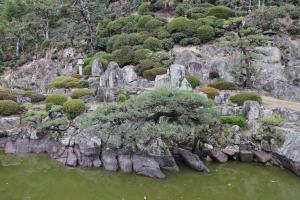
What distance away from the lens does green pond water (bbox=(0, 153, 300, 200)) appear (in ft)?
41.2

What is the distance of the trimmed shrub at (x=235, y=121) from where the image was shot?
17.5 meters

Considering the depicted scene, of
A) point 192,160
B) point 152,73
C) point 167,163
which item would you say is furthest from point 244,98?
point 152,73

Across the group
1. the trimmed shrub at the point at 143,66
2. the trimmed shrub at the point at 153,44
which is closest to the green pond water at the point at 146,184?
the trimmed shrub at the point at 143,66

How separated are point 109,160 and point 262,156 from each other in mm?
6738

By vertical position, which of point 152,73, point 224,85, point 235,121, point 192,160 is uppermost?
point 152,73

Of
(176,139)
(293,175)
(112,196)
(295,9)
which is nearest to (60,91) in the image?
(176,139)

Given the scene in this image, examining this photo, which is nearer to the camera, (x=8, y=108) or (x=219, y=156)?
(x=219, y=156)

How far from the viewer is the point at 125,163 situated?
587 inches

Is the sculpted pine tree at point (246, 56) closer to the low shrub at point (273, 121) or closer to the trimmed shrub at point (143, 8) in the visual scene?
the low shrub at point (273, 121)

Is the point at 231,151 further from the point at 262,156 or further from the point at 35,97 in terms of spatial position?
the point at 35,97

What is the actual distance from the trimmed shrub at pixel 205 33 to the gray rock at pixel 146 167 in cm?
1946

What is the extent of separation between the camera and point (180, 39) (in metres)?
32.5

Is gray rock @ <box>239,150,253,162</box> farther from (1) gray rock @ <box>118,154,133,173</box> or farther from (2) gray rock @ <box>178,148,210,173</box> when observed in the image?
(1) gray rock @ <box>118,154,133,173</box>

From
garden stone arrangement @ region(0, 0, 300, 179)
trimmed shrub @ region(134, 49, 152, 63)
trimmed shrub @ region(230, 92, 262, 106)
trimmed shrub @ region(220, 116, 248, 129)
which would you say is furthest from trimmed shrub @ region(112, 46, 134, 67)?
trimmed shrub @ region(220, 116, 248, 129)
